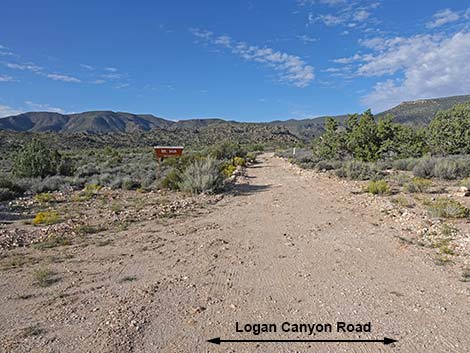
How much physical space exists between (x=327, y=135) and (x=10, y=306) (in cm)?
2793

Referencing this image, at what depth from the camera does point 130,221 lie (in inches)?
384

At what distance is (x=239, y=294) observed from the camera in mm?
5098

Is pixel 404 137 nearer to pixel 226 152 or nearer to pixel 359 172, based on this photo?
pixel 359 172

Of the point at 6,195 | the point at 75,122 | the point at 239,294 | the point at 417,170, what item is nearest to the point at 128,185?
the point at 6,195

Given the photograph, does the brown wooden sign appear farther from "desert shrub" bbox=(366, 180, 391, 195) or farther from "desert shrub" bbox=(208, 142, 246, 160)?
"desert shrub" bbox=(366, 180, 391, 195)

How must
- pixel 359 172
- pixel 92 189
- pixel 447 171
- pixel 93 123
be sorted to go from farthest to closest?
1. pixel 93 123
2. pixel 359 172
3. pixel 447 171
4. pixel 92 189

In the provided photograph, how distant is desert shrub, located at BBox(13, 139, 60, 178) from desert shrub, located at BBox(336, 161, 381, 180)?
55.4 ft

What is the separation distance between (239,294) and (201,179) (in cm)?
976

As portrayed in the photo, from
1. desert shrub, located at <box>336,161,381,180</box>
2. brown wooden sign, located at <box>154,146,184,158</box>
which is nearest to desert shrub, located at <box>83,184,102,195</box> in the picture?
brown wooden sign, located at <box>154,146,184,158</box>

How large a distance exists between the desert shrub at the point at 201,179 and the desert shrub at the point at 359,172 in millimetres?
7537

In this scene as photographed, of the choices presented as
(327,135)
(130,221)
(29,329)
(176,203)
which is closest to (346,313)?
(29,329)

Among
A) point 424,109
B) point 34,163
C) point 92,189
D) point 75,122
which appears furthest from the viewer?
point 75,122

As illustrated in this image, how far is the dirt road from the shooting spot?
3.96 meters

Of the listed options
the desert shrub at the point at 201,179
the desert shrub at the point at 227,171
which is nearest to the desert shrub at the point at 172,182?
the desert shrub at the point at 201,179
